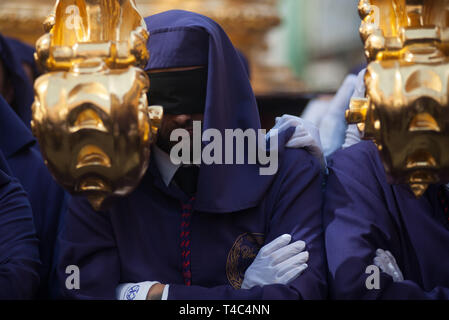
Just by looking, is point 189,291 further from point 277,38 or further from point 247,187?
point 277,38

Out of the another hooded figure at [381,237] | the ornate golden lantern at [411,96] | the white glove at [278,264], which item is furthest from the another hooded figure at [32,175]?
the ornate golden lantern at [411,96]

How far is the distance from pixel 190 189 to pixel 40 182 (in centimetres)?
76

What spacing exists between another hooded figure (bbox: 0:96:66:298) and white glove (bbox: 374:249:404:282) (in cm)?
122

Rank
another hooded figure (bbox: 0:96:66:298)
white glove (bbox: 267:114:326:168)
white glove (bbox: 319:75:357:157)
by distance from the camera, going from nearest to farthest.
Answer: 1. white glove (bbox: 267:114:326:168)
2. another hooded figure (bbox: 0:96:66:298)
3. white glove (bbox: 319:75:357:157)

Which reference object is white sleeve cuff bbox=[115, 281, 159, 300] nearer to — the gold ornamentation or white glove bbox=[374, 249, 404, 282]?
the gold ornamentation

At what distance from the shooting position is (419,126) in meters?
1.15

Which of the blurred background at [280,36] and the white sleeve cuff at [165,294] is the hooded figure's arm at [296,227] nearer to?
the white sleeve cuff at [165,294]

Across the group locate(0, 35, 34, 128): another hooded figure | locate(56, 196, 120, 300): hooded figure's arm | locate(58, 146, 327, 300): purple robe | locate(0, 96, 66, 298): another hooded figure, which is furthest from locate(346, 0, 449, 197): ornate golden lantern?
locate(0, 35, 34, 128): another hooded figure

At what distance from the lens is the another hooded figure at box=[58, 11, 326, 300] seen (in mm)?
1589

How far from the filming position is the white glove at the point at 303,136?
69.6 inches

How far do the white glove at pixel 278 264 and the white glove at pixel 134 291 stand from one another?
0.26 metres

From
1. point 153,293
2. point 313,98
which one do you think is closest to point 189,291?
point 153,293

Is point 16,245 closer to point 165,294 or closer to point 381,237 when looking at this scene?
point 165,294

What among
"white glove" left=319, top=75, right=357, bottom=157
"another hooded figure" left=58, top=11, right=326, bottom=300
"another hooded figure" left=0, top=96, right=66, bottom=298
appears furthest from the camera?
"white glove" left=319, top=75, right=357, bottom=157
